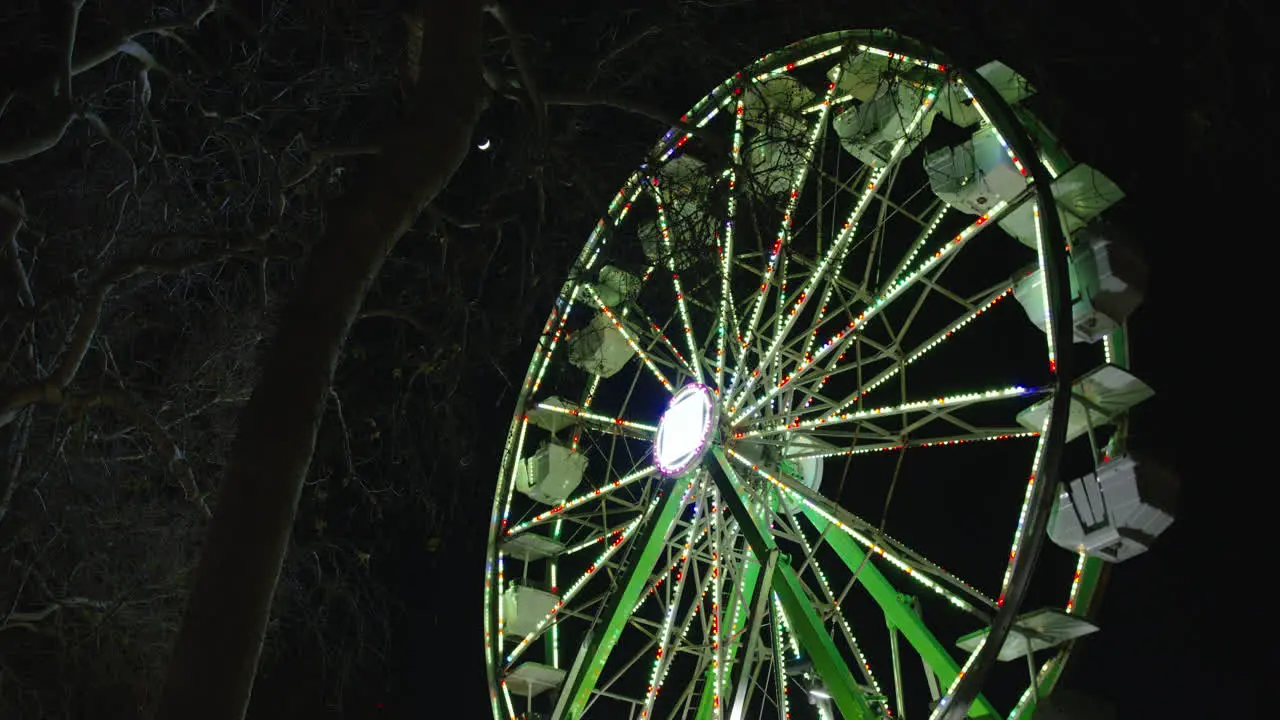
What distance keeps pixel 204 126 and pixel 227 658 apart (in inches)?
200

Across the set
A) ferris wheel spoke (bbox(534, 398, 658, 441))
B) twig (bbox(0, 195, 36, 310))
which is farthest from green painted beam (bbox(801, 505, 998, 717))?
twig (bbox(0, 195, 36, 310))

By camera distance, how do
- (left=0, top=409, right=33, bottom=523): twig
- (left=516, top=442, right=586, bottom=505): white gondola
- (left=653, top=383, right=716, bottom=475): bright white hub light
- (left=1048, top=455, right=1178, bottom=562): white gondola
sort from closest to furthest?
1. (left=0, top=409, right=33, bottom=523): twig
2. (left=1048, top=455, right=1178, bottom=562): white gondola
3. (left=653, top=383, right=716, bottom=475): bright white hub light
4. (left=516, top=442, right=586, bottom=505): white gondola

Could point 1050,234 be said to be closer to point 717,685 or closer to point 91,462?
point 717,685

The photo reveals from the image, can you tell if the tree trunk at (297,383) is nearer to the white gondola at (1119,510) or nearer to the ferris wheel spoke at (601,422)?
the white gondola at (1119,510)

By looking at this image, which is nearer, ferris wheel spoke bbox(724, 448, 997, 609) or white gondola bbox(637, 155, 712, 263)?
ferris wheel spoke bbox(724, 448, 997, 609)

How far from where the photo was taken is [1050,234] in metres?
8.15

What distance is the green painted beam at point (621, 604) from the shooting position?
10.4 meters

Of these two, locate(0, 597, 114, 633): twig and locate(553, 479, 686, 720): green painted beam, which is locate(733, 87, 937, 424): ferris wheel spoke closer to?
locate(553, 479, 686, 720): green painted beam

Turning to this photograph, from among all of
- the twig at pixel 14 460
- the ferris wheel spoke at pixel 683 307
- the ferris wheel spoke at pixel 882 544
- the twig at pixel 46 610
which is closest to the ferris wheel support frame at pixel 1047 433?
the ferris wheel spoke at pixel 882 544

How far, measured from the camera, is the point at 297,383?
583cm

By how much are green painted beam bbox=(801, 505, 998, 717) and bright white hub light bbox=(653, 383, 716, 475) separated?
3.30ft

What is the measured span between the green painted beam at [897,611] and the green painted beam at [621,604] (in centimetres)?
112

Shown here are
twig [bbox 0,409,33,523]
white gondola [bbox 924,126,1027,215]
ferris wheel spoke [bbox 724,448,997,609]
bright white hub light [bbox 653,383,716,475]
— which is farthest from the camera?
bright white hub light [bbox 653,383,716,475]

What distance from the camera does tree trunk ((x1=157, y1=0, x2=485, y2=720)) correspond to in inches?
201
